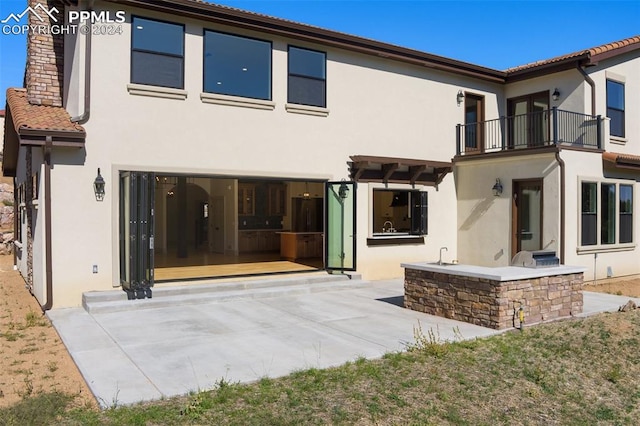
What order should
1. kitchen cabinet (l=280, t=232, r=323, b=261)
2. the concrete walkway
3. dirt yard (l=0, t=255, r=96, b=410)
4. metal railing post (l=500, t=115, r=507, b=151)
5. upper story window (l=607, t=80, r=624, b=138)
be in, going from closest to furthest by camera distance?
dirt yard (l=0, t=255, r=96, b=410) → the concrete walkway → upper story window (l=607, t=80, r=624, b=138) → metal railing post (l=500, t=115, r=507, b=151) → kitchen cabinet (l=280, t=232, r=323, b=261)

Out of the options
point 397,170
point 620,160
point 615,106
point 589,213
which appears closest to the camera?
point 589,213

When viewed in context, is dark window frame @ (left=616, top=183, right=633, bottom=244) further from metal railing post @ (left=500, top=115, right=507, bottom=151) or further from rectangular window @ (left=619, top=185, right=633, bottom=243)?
metal railing post @ (left=500, top=115, right=507, bottom=151)

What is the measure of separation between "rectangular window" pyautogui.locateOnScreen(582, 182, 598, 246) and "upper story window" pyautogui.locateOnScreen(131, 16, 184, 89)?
10712 millimetres

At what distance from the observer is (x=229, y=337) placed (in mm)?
7668

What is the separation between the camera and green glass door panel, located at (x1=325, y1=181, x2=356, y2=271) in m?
12.9

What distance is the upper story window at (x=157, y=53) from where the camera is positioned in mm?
10516

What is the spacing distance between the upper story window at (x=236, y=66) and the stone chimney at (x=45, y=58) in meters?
3.67

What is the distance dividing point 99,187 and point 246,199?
29.7ft

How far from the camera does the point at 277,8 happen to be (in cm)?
1334

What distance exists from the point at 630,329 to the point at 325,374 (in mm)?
5565

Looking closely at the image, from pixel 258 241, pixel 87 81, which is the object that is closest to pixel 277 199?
pixel 258 241

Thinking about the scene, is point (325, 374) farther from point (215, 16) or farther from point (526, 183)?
point (526, 183)

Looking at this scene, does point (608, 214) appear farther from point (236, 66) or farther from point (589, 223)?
point (236, 66)

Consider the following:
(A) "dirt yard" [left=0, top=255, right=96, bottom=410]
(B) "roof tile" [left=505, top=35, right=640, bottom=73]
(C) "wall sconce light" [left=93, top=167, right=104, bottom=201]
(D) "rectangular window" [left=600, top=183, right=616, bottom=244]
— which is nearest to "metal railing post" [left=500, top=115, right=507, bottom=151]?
(B) "roof tile" [left=505, top=35, right=640, bottom=73]
